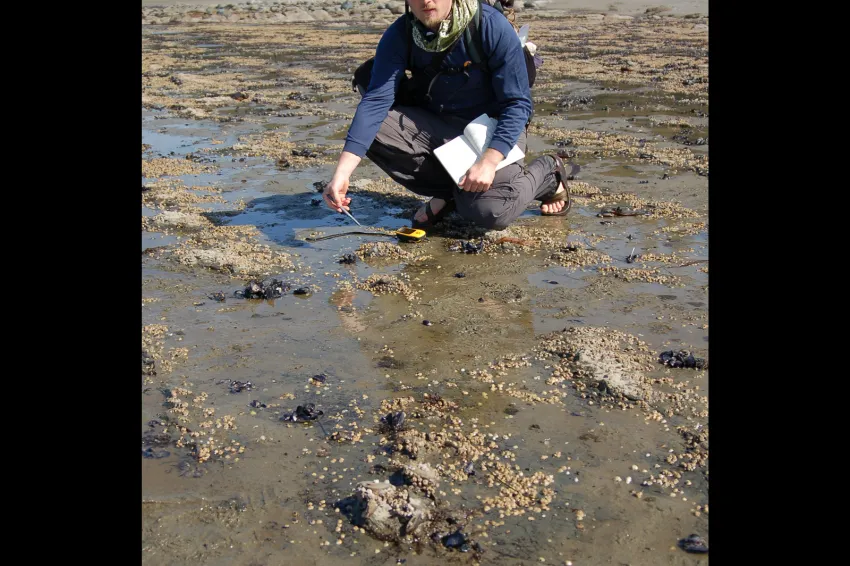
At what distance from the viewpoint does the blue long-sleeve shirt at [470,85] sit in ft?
14.6

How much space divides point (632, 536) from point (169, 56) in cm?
1739

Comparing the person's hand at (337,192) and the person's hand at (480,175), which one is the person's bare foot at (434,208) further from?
the person's hand at (337,192)

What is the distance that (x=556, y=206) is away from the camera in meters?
5.30

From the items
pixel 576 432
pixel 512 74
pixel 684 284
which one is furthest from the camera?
pixel 512 74

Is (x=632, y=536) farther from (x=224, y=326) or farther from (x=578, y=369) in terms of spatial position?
(x=224, y=326)

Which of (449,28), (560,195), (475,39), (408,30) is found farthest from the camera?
(560,195)

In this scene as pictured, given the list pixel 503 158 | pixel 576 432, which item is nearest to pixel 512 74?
pixel 503 158

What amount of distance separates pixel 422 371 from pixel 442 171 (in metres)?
2.13

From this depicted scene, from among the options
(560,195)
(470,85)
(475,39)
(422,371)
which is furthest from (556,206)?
(422,371)

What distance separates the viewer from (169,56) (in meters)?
Result: 17.4

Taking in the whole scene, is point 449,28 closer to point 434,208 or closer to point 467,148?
point 467,148

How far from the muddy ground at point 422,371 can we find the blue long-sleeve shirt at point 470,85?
2.26ft

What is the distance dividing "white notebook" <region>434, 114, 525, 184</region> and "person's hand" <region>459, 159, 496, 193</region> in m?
0.11

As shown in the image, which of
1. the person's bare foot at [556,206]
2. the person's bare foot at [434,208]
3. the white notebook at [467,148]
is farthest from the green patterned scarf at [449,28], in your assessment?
the person's bare foot at [556,206]
